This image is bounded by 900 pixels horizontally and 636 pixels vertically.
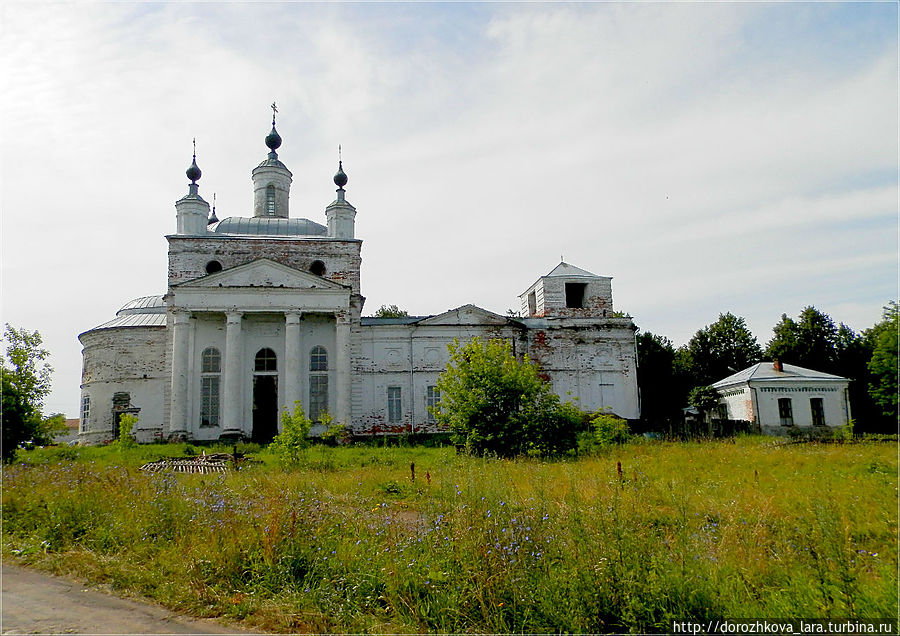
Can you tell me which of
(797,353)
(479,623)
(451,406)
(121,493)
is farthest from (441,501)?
(797,353)

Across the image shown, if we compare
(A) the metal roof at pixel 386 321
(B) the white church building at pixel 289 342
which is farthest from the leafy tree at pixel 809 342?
(A) the metal roof at pixel 386 321

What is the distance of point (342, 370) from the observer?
2802 centimetres

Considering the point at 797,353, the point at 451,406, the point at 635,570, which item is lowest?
the point at 635,570

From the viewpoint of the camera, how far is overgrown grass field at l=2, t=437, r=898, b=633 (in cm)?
517

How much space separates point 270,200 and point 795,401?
91.8 feet

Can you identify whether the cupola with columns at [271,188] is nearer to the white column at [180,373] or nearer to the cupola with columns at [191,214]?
the cupola with columns at [191,214]

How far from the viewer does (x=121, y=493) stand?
886 centimetres

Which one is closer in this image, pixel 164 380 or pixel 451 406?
pixel 451 406

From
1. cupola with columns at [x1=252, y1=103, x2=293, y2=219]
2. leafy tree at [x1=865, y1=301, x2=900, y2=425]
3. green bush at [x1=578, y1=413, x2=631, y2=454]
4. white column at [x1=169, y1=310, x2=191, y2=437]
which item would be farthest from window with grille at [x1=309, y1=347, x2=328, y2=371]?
leafy tree at [x1=865, y1=301, x2=900, y2=425]

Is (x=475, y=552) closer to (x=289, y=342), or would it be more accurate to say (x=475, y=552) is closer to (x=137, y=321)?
(x=289, y=342)

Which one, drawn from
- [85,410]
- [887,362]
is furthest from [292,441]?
[85,410]

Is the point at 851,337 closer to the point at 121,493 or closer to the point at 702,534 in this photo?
the point at 702,534

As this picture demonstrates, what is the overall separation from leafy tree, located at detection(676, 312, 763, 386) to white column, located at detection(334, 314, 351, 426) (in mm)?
26018

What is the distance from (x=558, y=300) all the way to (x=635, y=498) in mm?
23687
